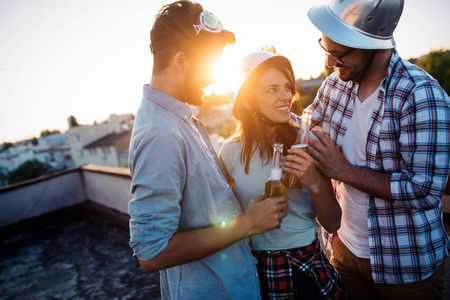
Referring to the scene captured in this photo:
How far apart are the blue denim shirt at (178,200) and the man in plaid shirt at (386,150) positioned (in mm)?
731

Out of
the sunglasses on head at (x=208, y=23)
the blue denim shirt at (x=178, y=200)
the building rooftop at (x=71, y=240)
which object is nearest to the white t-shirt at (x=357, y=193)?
the blue denim shirt at (x=178, y=200)

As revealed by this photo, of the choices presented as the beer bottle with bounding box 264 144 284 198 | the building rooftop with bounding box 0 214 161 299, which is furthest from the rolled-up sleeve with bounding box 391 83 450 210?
the building rooftop with bounding box 0 214 161 299

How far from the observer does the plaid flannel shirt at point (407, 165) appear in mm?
1231

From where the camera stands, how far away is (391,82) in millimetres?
1384

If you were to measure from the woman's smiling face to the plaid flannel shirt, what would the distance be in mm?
391

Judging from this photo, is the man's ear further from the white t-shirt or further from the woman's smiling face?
the white t-shirt

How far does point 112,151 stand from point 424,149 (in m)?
36.5

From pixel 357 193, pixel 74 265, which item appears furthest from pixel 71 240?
pixel 357 193

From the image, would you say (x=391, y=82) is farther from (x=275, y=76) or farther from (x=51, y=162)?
(x=51, y=162)

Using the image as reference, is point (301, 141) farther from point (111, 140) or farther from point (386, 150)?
point (111, 140)

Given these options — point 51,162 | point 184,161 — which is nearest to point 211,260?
point 184,161

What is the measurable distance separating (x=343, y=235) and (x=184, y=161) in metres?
1.44

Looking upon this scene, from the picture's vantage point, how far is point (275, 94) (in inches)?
71.5

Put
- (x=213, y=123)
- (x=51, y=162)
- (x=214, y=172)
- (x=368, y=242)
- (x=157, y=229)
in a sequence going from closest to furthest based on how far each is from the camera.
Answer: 1. (x=157, y=229)
2. (x=214, y=172)
3. (x=368, y=242)
4. (x=51, y=162)
5. (x=213, y=123)
